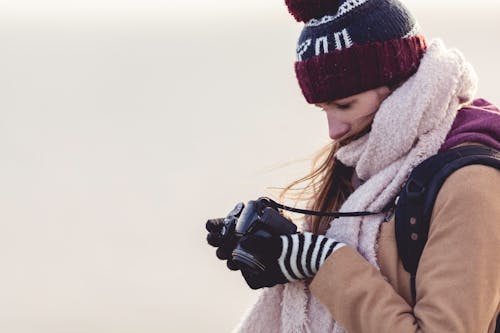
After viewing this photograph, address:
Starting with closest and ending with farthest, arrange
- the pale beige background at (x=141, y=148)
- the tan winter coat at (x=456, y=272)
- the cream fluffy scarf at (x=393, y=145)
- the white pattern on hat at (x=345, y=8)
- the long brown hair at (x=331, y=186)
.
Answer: the tan winter coat at (x=456, y=272) < the cream fluffy scarf at (x=393, y=145) < the white pattern on hat at (x=345, y=8) < the long brown hair at (x=331, y=186) < the pale beige background at (x=141, y=148)

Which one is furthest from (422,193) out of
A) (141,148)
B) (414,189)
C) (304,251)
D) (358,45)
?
(141,148)

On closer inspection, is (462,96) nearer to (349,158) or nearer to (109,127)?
(349,158)

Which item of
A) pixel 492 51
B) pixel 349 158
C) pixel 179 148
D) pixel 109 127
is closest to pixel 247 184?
pixel 179 148

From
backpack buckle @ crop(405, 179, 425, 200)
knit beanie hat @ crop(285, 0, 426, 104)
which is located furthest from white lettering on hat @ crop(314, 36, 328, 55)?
backpack buckle @ crop(405, 179, 425, 200)

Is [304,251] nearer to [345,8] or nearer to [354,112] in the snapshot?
[354,112]

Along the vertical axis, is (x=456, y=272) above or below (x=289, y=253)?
below

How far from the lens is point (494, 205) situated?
69.7 inches

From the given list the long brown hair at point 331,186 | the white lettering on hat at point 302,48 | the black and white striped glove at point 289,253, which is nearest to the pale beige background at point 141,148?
the long brown hair at point 331,186

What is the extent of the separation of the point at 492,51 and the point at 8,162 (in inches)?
158

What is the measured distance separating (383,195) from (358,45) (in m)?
0.30

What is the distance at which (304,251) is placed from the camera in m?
1.95

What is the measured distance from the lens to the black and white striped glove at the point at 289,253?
6.40 ft

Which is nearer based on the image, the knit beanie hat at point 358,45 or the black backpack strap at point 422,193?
the black backpack strap at point 422,193

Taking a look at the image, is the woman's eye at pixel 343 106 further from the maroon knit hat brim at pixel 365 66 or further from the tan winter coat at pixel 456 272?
the tan winter coat at pixel 456 272
